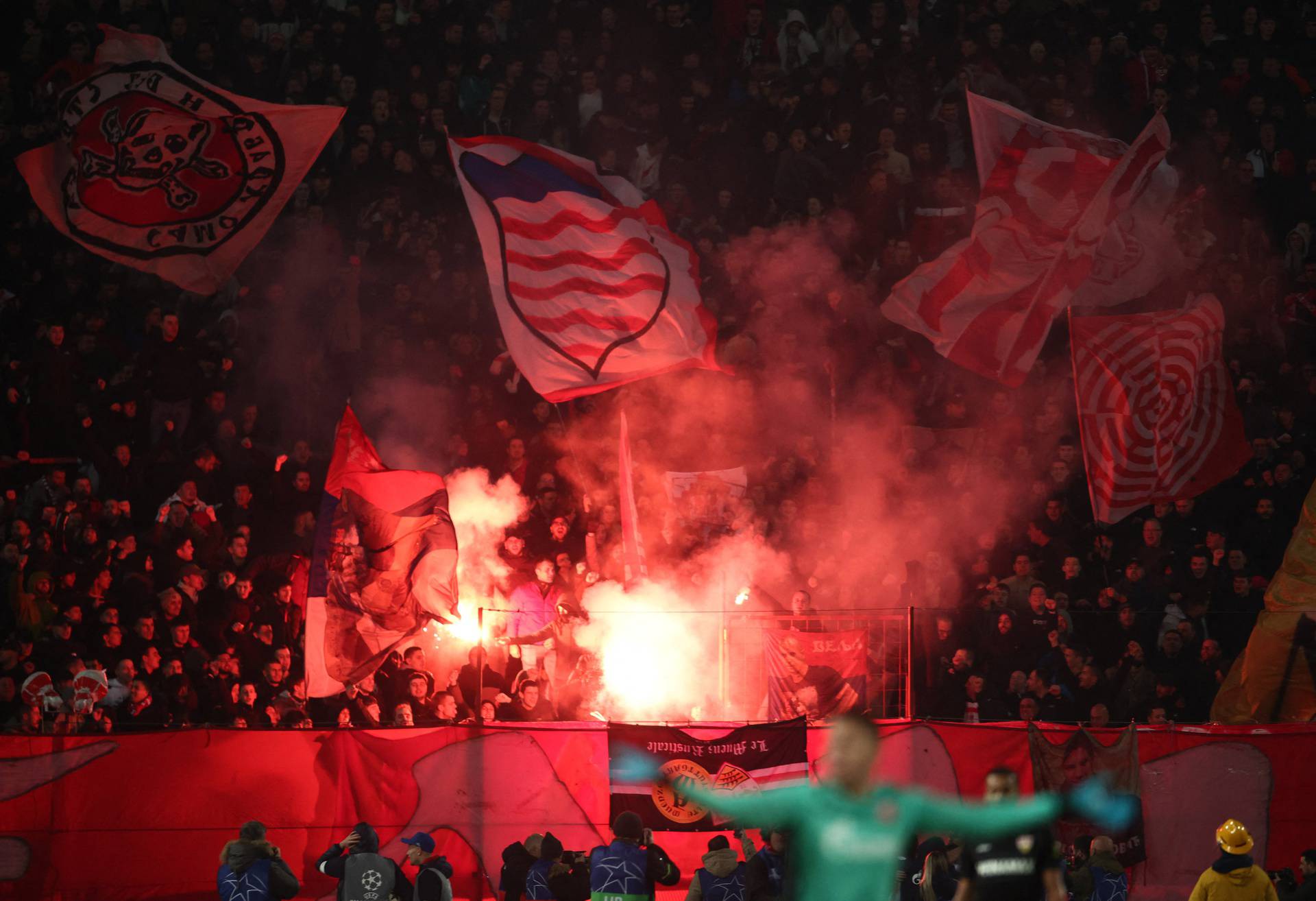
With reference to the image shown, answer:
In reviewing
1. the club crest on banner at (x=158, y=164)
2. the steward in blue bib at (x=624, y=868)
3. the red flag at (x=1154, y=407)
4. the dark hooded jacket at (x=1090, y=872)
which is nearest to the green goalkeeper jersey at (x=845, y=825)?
the steward in blue bib at (x=624, y=868)

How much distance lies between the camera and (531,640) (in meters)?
12.1

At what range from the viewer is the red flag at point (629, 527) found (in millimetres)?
12617

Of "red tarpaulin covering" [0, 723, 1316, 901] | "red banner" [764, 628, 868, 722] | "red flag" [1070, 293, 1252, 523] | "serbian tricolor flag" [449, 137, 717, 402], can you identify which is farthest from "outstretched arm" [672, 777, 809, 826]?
"red flag" [1070, 293, 1252, 523]

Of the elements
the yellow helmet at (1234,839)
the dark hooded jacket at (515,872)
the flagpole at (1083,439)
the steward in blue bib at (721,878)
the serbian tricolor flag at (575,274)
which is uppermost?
the serbian tricolor flag at (575,274)

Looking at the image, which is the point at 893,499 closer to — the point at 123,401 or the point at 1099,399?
the point at 1099,399

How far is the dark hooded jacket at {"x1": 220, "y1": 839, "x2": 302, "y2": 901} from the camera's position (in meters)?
7.81

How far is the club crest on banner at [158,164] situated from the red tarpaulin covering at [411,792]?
5.09 meters

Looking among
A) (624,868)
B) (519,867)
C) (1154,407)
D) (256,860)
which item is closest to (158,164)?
(519,867)

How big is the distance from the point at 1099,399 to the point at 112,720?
8.74m

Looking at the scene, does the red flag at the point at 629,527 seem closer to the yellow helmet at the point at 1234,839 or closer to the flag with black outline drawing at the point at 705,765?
the flag with black outline drawing at the point at 705,765

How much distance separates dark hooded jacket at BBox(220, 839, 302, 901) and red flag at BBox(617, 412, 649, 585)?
5.16m

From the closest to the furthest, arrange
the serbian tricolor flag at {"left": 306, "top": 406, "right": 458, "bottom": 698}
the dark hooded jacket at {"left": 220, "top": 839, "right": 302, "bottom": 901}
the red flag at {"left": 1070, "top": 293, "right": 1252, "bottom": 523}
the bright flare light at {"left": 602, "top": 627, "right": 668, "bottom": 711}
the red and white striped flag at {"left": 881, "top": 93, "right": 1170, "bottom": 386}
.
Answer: the dark hooded jacket at {"left": 220, "top": 839, "right": 302, "bottom": 901}, the serbian tricolor flag at {"left": 306, "top": 406, "right": 458, "bottom": 698}, the bright flare light at {"left": 602, "top": 627, "right": 668, "bottom": 711}, the red flag at {"left": 1070, "top": 293, "right": 1252, "bottom": 523}, the red and white striped flag at {"left": 881, "top": 93, "right": 1170, "bottom": 386}

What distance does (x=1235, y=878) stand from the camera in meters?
7.52

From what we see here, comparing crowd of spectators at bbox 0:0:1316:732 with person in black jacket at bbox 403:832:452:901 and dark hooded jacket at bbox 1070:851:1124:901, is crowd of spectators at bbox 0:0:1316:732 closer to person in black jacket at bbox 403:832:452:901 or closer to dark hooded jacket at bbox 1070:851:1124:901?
dark hooded jacket at bbox 1070:851:1124:901
